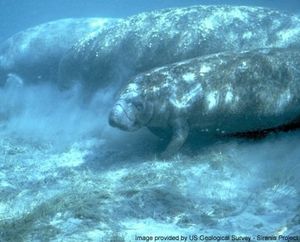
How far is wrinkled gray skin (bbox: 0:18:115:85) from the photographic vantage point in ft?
56.3

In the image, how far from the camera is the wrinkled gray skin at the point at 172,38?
12.3 meters

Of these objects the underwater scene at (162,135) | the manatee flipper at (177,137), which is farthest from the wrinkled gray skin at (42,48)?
the manatee flipper at (177,137)

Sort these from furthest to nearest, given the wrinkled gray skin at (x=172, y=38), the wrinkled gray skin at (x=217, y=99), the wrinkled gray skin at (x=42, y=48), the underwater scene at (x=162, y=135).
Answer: the wrinkled gray skin at (x=42, y=48) < the wrinkled gray skin at (x=172, y=38) < the wrinkled gray skin at (x=217, y=99) < the underwater scene at (x=162, y=135)

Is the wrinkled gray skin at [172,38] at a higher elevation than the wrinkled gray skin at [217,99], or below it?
higher

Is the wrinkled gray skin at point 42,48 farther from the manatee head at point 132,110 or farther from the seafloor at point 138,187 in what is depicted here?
the manatee head at point 132,110

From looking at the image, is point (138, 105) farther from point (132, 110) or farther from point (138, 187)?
point (138, 187)

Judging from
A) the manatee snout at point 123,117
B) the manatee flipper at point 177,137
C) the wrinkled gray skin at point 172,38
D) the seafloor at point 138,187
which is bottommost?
the seafloor at point 138,187

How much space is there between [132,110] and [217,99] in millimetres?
2017

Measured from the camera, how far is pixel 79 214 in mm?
6688

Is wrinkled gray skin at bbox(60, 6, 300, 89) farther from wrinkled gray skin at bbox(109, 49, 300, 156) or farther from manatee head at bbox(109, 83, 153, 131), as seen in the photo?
manatee head at bbox(109, 83, 153, 131)

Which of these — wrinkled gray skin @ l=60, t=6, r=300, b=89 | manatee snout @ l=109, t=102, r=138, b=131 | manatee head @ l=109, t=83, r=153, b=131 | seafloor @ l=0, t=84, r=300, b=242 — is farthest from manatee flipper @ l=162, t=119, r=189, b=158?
wrinkled gray skin @ l=60, t=6, r=300, b=89

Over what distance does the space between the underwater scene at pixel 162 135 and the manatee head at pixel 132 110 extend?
0.08 ft

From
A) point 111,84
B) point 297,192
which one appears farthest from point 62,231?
point 111,84

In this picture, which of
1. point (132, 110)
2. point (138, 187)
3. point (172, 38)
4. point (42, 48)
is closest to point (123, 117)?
Answer: point (132, 110)
